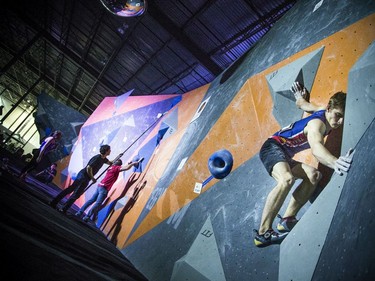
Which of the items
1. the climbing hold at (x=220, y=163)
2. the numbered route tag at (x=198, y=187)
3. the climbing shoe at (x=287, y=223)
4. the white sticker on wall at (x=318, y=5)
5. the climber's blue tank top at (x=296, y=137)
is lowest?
the climbing shoe at (x=287, y=223)

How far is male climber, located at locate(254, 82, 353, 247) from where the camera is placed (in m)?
1.85

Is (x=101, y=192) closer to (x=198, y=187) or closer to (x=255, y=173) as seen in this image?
(x=198, y=187)

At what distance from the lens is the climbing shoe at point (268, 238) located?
1878 millimetres

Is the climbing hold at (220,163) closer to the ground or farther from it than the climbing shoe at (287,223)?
farther from it

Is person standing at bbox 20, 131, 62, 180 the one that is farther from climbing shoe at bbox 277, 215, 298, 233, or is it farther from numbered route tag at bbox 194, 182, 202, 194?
climbing shoe at bbox 277, 215, 298, 233

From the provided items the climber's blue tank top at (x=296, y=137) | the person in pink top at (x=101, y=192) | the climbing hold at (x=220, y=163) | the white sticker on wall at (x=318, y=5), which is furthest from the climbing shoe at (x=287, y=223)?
the person in pink top at (x=101, y=192)

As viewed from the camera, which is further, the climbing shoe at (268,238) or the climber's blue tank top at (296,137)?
the climber's blue tank top at (296,137)

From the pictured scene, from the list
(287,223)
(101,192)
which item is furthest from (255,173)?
(101,192)

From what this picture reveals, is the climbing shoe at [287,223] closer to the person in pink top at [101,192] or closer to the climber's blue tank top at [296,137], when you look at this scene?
the climber's blue tank top at [296,137]

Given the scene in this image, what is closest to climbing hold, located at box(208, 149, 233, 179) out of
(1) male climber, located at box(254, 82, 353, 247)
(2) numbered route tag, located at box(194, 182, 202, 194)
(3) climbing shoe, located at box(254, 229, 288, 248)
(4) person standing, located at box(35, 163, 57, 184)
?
(2) numbered route tag, located at box(194, 182, 202, 194)

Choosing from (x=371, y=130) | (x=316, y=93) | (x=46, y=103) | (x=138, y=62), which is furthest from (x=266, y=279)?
(x=138, y=62)

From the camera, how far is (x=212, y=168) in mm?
3133

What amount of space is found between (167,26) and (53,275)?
1218 centimetres

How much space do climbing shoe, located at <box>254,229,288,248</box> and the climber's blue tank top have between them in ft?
2.19
